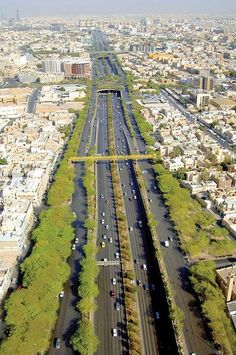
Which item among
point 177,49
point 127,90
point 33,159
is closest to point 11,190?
point 33,159

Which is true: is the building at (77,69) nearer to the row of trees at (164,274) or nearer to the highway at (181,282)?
the highway at (181,282)

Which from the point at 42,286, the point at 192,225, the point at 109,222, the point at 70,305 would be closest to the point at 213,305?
the point at 70,305

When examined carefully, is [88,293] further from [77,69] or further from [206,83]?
[77,69]

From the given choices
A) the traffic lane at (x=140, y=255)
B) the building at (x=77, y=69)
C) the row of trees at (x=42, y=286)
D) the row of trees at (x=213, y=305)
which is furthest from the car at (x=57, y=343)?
the building at (x=77, y=69)

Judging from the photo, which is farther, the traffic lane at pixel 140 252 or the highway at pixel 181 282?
the traffic lane at pixel 140 252

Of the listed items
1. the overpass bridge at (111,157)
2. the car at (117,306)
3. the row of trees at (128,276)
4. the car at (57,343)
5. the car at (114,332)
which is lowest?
the car at (57,343)

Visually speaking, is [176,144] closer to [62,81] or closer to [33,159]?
[33,159]
